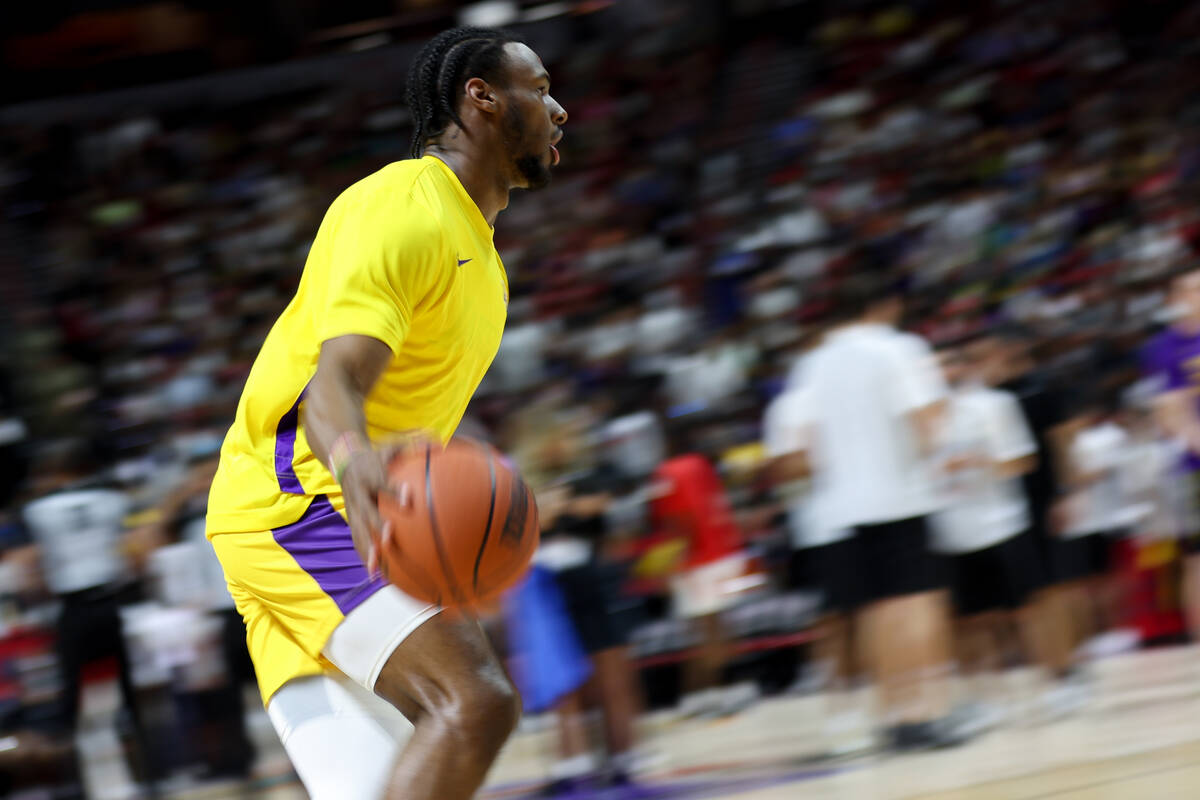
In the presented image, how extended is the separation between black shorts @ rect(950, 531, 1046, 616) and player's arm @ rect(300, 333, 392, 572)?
4125 millimetres

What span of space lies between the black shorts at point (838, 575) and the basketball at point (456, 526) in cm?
338

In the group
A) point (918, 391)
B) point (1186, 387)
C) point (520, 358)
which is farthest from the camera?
point (520, 358)

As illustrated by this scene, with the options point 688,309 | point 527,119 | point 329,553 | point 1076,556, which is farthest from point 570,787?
point 688,309

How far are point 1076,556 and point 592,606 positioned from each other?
7.37ft

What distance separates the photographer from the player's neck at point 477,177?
265 centimetres

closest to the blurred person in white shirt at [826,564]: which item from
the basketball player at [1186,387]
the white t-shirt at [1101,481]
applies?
the white t-shirt at [1101,481]

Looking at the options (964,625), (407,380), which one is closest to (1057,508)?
(964,625)

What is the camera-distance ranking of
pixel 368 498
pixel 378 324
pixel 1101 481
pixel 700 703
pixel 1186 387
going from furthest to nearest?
pixel 700 703, pixel 1101 481, pixel 1186 387, pixel 378 324, pixel 368 498

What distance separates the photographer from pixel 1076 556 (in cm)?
611

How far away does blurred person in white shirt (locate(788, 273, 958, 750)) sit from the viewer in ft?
17.0

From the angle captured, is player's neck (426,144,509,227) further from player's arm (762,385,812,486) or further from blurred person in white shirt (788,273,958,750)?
player's arm (762,385,812,486)

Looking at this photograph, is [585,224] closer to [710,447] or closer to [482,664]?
[710,447]

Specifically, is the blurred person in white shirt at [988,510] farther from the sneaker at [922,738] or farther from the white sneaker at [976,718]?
the sneaker at [922,738]

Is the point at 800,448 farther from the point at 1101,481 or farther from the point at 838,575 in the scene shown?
the point at 1101,481
